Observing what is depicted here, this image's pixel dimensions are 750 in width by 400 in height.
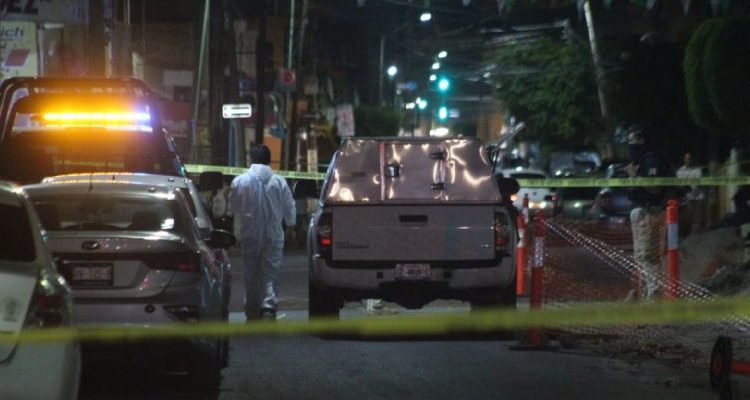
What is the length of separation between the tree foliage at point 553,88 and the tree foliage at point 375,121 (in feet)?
45.2

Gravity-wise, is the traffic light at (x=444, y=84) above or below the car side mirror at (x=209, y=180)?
above

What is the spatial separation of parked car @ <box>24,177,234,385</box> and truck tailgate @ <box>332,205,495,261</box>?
2.85 m

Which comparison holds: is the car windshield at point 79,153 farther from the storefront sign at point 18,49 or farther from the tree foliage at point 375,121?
the tree foliage at point 375,121

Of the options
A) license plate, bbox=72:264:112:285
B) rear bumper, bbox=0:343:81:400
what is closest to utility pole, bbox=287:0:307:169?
license plate, bbox=72:264:112:285

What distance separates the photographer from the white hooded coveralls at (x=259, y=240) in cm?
1419

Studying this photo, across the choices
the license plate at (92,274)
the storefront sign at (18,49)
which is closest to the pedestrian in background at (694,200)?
the storefront sign at (18,49)

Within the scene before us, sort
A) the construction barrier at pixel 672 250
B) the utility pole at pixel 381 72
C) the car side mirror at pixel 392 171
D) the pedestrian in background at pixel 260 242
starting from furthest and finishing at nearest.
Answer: the utility pole at pixel 381 72, the pedestrian in background at pixel 260 242, the construction barrier at pixel 672 250, the car side mirror at pixel 392 171

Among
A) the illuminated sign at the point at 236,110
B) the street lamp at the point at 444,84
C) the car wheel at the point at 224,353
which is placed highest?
the street lamp at the point at 444,84

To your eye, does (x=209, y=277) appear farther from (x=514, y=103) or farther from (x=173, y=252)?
(x=514, y=103)

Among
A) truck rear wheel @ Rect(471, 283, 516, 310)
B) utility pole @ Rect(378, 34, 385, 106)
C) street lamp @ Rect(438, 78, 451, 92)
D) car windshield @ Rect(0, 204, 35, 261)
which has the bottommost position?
truck rear wheel @ Rect(471, 283, 516, 310)

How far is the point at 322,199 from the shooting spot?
13484 mm

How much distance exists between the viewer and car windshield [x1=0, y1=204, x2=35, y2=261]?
7.34 metres

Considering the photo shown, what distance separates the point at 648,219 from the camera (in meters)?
16.2

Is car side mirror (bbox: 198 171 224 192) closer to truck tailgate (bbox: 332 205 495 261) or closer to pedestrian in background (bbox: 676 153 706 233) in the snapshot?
truck tailgate (bbox: 332 205 495 261)
